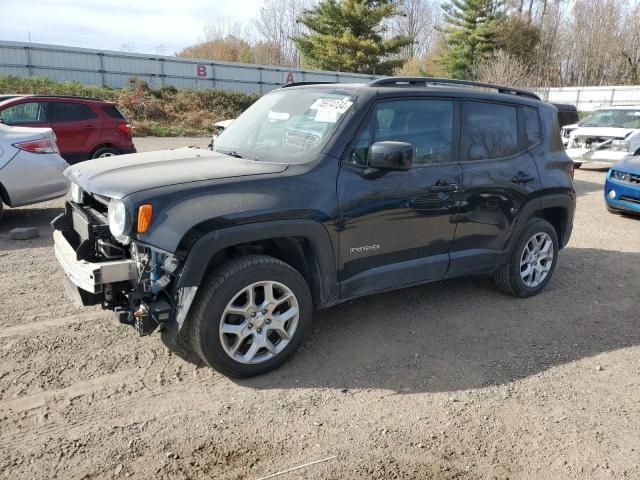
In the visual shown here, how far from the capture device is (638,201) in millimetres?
8281

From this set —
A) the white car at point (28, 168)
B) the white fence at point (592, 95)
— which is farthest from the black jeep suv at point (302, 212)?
the white fence at point (592, 95)

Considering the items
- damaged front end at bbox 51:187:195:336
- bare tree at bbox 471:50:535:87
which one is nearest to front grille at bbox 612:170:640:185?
damaged front end at bbox 51:187:195:336

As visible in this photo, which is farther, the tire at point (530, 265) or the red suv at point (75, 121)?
the red suv at point (75, 121)

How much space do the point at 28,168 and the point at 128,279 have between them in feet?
14.6

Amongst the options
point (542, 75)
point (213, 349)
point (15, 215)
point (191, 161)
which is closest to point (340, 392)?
point (213, 349)

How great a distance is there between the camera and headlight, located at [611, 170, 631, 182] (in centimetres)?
845

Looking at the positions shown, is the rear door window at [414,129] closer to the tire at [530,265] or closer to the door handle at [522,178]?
the door handle at [522,178]

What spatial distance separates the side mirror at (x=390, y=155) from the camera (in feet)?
11.7

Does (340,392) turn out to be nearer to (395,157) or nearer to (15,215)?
(395,157)

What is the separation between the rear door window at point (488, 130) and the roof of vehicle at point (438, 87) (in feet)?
0.31

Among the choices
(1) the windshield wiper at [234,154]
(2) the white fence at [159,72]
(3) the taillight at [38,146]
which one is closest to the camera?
(1) the windshield wiper at [234,154]

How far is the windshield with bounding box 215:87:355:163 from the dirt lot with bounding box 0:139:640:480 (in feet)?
4.68

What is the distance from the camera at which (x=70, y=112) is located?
423 inches

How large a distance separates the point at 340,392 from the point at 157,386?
1.15m
